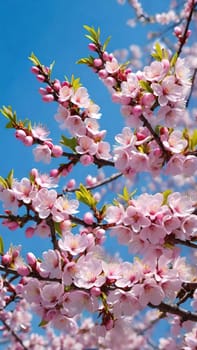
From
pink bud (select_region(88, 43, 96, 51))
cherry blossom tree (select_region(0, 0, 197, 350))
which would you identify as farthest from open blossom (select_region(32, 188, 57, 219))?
pink bud (select_region(88, 43, 96, 51))

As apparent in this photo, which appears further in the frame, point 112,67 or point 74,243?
point 112,67

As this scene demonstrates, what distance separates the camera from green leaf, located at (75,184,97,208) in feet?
9.96

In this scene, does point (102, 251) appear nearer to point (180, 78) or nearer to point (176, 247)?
point (176, 247)

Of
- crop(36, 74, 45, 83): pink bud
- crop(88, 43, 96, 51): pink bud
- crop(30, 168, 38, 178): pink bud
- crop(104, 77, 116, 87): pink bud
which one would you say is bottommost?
crop(30, 168, 38, 178): pink bud

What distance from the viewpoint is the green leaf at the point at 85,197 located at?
3.04m

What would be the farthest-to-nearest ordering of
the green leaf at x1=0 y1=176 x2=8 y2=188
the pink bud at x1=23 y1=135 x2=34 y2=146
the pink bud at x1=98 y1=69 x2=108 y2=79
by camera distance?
the pink bud at x1=98 y1=69 x2=108 y2=79 < the pink bud at x1=23 y1=135 x2=34 y2=146 < the green leaf at x1=0 y1=176 x2=8 y2=188

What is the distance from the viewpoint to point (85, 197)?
120 inches

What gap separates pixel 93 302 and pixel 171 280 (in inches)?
17.8

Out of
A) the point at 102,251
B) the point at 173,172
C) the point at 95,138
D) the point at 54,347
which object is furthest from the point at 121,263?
the point at 54,347

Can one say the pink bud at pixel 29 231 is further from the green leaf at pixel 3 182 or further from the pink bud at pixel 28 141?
the pink bud at pixel 28 141

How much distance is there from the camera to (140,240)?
9.37 feet

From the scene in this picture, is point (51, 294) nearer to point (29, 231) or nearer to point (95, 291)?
point (95, 291)

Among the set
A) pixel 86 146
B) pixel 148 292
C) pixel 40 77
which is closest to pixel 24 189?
pixel 86 146

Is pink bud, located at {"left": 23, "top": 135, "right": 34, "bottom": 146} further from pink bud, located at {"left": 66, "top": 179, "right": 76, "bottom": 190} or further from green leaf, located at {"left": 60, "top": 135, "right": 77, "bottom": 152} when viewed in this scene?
pink bud, located at {"left": 66, "top": 179, "right": 76, "bottom": 190}
